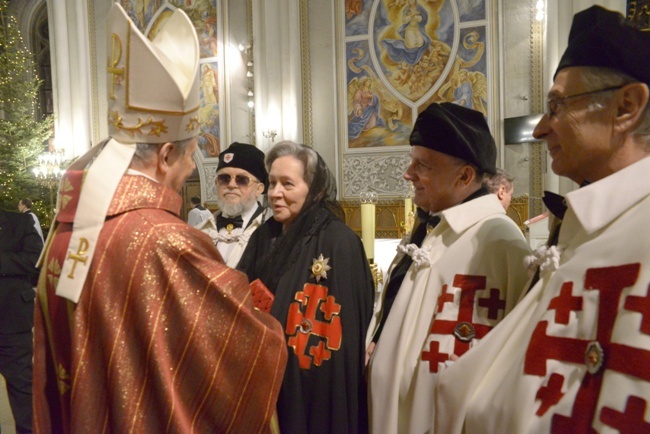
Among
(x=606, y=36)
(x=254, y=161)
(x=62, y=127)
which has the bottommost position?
(x=254, y=161)

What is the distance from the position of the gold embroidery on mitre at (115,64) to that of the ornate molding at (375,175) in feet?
28.7

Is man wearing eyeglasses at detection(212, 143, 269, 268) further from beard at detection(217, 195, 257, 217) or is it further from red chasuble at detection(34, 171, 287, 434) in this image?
red chasuble at detection(34, 171, 287, 434)

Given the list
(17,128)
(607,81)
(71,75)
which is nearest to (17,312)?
(607,81)

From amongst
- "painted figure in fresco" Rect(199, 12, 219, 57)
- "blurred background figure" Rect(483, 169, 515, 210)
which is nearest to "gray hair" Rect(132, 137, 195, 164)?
"blurred background figure" Rect(483, 169, 515, 210)

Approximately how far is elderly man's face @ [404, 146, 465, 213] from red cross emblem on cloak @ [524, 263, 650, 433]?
0.87 meters

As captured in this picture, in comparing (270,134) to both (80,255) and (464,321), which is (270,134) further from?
(80,255)

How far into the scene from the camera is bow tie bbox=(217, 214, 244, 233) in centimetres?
335

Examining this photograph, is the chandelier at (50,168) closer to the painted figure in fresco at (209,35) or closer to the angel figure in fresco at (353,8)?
the painted figure in fresco at (209,35)

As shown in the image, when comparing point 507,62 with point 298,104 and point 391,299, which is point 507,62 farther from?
point 391,299

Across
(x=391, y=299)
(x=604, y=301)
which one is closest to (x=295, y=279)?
(x=391, y=299)

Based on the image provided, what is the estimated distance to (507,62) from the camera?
9172mm

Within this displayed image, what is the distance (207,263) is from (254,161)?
2.01 meters

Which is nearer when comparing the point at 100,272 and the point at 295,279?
the point at 100,272

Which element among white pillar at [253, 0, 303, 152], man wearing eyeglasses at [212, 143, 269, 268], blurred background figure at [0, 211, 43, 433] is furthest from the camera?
white pillar at [253, 0, 303, 152]
